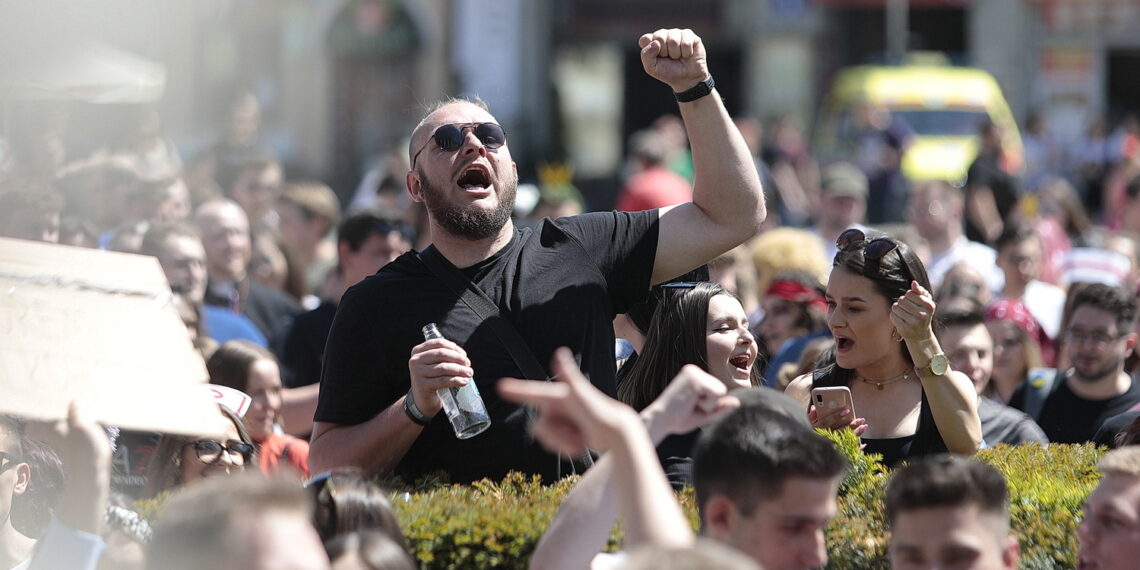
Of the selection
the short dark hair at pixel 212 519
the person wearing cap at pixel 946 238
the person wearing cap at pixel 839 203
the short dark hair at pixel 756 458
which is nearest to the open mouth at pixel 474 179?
the short dark hair at pixel 756 458

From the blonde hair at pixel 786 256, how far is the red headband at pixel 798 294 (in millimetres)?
717

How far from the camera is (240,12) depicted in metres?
29.2

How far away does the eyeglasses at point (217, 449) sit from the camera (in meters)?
4.77

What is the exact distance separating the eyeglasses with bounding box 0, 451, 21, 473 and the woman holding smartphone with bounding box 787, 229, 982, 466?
7.59 ft

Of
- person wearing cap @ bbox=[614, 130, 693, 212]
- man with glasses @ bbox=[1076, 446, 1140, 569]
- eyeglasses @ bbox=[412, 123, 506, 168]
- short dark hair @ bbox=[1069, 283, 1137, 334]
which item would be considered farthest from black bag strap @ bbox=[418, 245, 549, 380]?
person wearing cap @ bbox=[614, 130, 693, 212]

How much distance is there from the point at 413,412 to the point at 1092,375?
3391mm

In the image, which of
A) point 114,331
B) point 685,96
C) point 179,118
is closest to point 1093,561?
point 685,96

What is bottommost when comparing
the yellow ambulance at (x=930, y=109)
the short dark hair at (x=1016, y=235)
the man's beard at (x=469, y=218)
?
the yellow ambulance at (x=930, y=109)

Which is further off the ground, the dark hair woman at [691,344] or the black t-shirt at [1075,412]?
the dark hair woman at [691,344]

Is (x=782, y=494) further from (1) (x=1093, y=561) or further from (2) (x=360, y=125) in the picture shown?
(2) (x=360, y=125)

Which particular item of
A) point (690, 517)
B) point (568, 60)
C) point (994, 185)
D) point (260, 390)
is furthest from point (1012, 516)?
point (568, 60)

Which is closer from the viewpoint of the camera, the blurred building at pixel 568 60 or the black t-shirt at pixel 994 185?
the black t-shirt at pixel 994 185

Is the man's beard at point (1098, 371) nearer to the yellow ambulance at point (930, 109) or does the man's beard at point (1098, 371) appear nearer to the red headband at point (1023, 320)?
the red headband at point (1023, 320)

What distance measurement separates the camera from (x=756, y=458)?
335 centimetres
